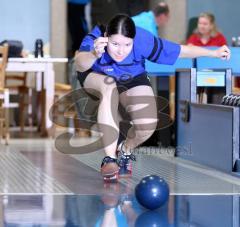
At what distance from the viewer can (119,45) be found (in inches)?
184

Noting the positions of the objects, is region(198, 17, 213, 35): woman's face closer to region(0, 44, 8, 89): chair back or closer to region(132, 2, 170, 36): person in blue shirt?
region(132, 2, 170, 36): person in blue shirt

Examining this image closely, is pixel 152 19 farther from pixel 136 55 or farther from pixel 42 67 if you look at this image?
pixel 136 55

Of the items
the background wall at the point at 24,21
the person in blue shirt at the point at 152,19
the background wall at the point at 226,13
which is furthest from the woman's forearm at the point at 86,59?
the background wall at the point at 226,13

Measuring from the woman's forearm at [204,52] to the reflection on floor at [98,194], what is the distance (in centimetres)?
84

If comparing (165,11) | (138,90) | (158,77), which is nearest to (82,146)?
(158,77)

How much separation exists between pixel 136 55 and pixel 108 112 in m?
0.43

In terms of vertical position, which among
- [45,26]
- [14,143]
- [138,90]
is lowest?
[14,143]

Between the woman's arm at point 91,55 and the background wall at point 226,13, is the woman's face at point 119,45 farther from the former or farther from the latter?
the background wall at point 226,13

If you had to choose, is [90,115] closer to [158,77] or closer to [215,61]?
[158,77]

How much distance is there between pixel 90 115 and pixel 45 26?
2303 millimetres

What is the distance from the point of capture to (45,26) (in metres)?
9.76

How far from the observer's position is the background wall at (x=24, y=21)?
970cm

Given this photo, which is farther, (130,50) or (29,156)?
(29,156)

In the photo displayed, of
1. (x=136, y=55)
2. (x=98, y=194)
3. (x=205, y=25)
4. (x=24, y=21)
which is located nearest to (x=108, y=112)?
(x=136, y=55)
